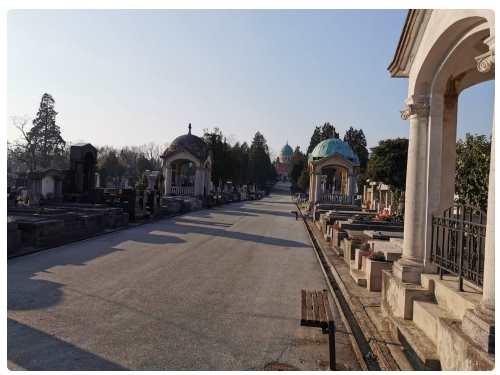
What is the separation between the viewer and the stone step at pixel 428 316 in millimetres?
4973

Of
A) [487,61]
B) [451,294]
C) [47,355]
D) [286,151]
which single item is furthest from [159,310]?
[286,151]

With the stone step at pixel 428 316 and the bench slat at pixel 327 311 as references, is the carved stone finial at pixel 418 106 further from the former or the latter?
the bench slat at pixel 327 311

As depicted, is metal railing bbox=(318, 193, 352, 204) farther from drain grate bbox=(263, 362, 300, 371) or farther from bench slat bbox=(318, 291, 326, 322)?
drain grate bbox=(263, 362, 300, 371)

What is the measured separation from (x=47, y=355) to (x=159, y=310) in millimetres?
2046

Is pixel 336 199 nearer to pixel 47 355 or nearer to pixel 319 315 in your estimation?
pixel 319 315

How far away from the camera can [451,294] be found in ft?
17.0

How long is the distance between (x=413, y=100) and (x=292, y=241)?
10066 mm

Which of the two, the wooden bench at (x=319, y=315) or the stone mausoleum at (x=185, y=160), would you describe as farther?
the stone mausoleum at (x=185, y=160)

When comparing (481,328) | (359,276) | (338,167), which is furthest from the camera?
(338,167)

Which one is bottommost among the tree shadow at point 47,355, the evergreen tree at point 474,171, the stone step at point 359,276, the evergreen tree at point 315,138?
the tree shadow at point 47,355

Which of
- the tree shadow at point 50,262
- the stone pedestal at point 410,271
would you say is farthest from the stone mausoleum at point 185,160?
the stone pedestal at point 410,271

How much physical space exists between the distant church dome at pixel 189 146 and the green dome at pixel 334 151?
998 cm

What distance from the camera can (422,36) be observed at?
255 inches

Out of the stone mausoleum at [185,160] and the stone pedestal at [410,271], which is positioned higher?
the stone mausoleum at [185,160]
